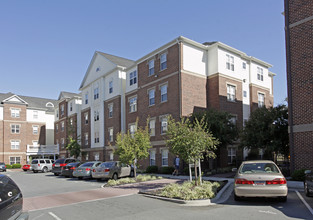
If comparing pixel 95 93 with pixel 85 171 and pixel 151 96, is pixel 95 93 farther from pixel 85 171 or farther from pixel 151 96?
pixel 85 171

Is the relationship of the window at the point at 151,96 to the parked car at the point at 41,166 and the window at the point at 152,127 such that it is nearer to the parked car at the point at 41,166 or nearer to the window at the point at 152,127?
the window at the point at 152,127

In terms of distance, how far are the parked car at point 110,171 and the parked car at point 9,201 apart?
13889 mm

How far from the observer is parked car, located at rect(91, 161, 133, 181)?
1992 centimetres

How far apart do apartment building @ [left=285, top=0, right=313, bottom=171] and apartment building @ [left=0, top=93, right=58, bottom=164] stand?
40.8m

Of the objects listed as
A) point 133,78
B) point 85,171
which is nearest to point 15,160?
point 133,78

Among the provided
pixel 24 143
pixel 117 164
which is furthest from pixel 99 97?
pixel 24 143

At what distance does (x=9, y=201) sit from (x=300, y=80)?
658 inches

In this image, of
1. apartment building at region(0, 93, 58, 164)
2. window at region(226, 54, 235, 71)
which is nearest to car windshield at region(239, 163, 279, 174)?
window at region(226, 54, 235, 71)

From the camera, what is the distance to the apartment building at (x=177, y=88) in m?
26.3

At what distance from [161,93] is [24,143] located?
37143 millimetres

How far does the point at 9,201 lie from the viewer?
211 inches

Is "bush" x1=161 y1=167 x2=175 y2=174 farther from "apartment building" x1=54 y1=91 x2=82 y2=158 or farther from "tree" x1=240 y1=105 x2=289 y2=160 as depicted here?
"apartment building" x1=54 y1=91 x2=82 y2=158

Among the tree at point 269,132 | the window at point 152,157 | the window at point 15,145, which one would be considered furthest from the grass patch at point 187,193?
the window at point 15,145

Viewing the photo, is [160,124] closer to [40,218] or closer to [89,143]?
[89,143]
